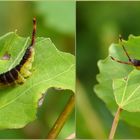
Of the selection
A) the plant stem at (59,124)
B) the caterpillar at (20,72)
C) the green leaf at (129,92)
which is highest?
the caterpillar at (20,72)

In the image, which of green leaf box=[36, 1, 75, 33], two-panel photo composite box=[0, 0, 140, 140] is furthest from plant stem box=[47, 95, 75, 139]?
green leaf box=[36, 1, 75, 33]

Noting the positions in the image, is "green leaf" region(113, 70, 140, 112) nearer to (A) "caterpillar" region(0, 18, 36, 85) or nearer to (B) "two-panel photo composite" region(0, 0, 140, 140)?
(B) "two-panel photo composite" region(0, 0, 140, 140)

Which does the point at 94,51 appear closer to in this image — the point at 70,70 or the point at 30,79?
the point at 70,70

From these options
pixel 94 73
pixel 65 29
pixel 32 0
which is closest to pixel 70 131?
pixel 94 73

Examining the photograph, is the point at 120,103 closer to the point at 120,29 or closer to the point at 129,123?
the point at 129,123

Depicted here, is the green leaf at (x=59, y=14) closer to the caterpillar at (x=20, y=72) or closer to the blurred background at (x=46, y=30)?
the blurred background at (x=46, y=30)

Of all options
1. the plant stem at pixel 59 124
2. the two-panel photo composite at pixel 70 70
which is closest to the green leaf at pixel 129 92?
the two-panel photo composite at pixel 70 70

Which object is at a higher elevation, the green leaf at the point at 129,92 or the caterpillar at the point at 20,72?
the caterpillar at the point at 20,72
